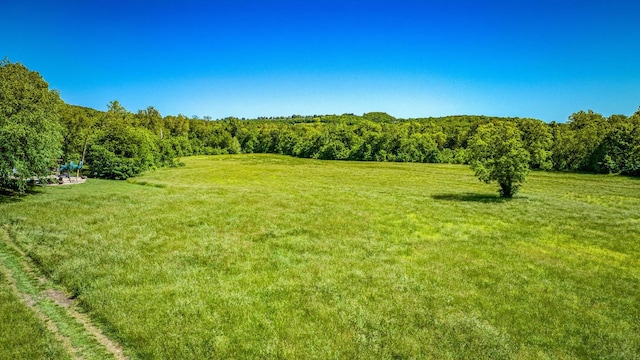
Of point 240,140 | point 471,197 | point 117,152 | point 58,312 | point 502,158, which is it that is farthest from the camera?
point 240,140

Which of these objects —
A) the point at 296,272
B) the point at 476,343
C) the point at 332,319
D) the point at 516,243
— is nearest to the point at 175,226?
the point at 296,272

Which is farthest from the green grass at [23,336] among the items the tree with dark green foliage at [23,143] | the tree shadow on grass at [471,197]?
the tree shadow on grass at [471,197]

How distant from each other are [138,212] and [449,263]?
83.2ft

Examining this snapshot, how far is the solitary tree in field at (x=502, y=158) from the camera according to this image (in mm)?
37406

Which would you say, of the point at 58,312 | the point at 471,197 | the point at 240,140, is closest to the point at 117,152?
the point at 58,312

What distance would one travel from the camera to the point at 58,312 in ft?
43.6

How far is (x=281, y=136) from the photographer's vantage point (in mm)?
160000

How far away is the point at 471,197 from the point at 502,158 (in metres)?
6.22

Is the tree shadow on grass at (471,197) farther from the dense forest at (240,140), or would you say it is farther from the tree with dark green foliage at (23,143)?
the tree with dark green foliage at (23,143)

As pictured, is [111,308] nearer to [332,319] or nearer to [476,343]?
[332,319]

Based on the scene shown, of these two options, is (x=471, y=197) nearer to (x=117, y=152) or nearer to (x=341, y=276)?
(x=341, y=276)

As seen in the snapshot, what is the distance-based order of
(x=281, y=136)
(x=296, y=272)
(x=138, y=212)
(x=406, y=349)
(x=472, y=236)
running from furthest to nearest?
1. (x=281, y=136)
2. (x=138, y=212)
3. (x=472, y=236)
4. (x=296, y=272)
5. (x=406, y=349)

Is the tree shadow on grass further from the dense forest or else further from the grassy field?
the dense forest

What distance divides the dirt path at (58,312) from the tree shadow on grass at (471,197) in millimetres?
36037
